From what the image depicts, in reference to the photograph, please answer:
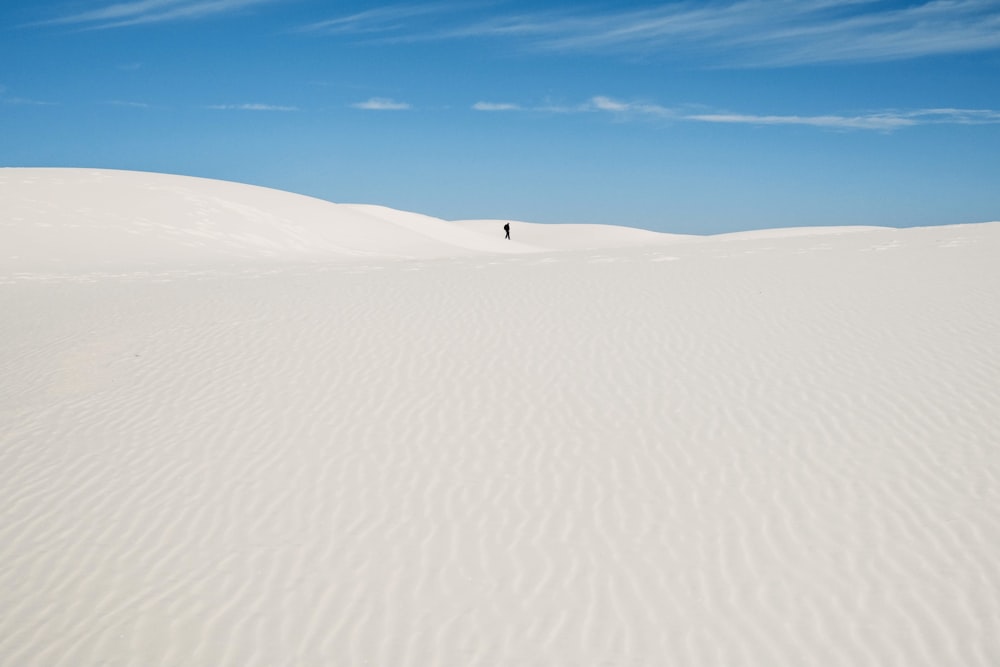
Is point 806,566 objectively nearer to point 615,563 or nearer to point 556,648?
point 615,563

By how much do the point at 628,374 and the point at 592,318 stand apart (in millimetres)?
3064

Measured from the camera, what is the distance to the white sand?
17.2 feet

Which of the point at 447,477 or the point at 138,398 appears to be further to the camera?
the point at 138,398

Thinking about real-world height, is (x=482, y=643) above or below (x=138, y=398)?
below

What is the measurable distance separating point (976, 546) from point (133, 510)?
640 cm

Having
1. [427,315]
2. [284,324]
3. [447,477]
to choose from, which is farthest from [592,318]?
[447,477]

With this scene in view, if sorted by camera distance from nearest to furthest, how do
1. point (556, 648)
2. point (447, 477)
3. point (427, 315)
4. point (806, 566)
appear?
point (556, 648) < point (806, 566) < point (447, 477) < point (427, 315)

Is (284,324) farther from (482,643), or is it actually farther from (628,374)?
(482,643)

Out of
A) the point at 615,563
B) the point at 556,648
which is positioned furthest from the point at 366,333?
the point at 556,648

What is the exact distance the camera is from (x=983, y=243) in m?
20.8

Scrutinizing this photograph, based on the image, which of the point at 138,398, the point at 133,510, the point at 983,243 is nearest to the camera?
the point at 133,510

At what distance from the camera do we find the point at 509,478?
24.4ft

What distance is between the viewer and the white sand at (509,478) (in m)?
5.25

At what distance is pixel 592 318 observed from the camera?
42.9 ft
